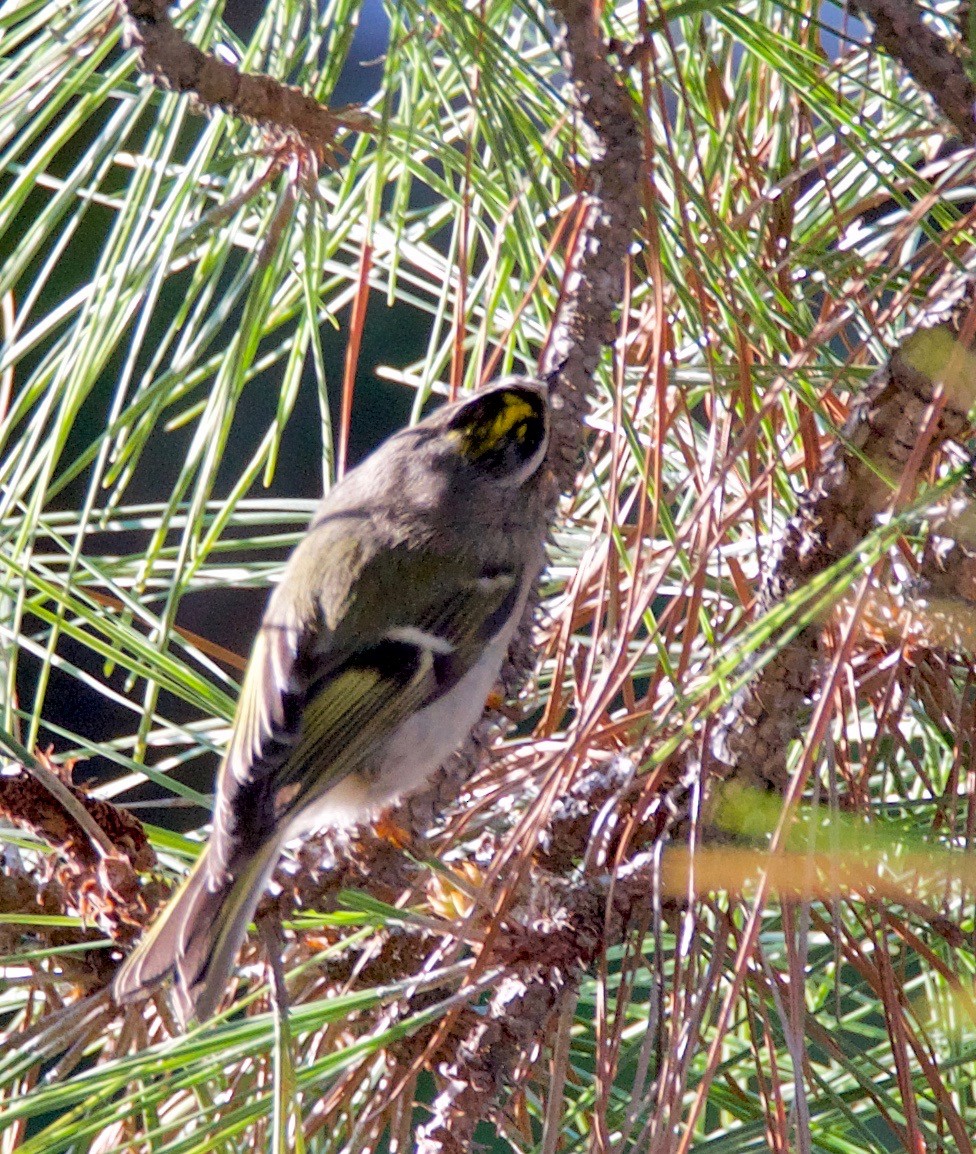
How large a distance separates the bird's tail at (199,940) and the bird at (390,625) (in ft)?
0.09

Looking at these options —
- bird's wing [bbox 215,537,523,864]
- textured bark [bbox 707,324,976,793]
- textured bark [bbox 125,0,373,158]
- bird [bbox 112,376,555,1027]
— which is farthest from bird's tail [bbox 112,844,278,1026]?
textured bark [bbox 125,0,373,158]

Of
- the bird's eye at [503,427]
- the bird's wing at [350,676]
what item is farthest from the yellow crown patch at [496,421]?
the bird's wing at [350,676]

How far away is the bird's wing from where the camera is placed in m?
0.93

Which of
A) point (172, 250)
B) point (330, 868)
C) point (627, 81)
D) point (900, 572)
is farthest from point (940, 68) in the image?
point (330, 868)

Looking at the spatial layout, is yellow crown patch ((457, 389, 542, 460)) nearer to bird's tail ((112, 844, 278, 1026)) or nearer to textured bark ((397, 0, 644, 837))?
textured bark ((397, 0, 644, 837))

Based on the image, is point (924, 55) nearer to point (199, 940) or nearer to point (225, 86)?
point (225, 86)

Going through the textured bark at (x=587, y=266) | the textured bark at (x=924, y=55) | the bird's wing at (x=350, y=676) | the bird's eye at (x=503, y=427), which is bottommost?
the bird's wing at (x=350, y=676)

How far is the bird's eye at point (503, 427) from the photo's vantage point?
0.90m

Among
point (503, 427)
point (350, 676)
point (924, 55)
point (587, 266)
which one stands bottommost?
point (350, 676)

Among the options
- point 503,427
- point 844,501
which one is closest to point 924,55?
A: point 844,501

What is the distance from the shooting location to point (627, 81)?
67 cm

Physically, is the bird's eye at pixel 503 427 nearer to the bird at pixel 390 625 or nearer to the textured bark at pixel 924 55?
the bird at pixel 390 625

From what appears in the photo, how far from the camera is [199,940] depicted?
65 cm

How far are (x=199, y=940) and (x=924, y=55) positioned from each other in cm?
53
